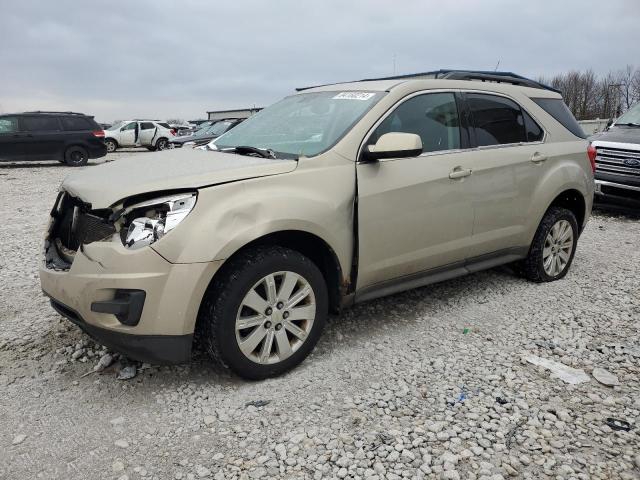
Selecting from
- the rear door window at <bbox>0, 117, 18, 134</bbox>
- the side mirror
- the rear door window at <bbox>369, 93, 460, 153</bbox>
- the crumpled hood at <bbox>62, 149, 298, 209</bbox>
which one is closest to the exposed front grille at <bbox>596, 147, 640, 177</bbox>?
the rear door window at <bbox>369, 93, 460, 153</bbox>

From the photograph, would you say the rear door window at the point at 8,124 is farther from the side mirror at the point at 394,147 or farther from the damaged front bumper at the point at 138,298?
the side mirror at the point at 394,147

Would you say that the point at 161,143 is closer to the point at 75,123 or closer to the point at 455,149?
the point at 75,123

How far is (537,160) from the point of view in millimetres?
4332

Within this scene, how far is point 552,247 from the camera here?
186 inches

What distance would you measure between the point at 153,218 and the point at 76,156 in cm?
1611

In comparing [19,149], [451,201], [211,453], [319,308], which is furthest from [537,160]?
[19,149]

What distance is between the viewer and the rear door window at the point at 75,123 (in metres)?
16.5

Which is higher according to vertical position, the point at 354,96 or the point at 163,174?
the point at 354,96

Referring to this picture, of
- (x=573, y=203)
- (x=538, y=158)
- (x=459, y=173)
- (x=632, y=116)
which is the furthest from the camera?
(x=632, y=116)

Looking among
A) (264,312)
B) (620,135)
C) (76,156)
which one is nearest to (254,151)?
(264,312)

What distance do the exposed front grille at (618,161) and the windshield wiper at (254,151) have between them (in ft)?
22.7

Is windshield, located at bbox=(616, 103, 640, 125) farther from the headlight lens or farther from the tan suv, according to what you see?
the headlight lens

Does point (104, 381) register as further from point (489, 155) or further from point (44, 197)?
point (44, 197)

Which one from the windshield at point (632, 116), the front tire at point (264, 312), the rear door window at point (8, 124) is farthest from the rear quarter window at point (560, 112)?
the rear door window at point (8, 124)
